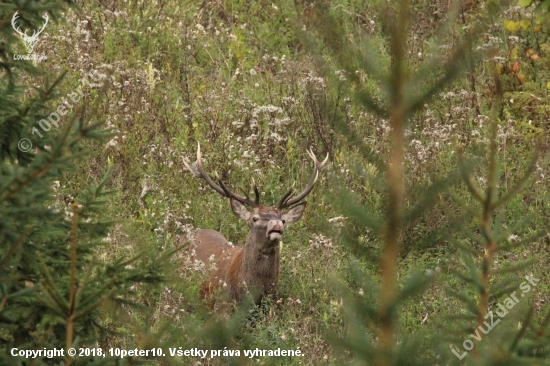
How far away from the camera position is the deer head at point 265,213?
829 centimetres

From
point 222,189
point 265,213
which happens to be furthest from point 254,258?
point 222,189

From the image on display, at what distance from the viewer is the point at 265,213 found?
27.9 ft

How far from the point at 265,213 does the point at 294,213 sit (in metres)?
0.41

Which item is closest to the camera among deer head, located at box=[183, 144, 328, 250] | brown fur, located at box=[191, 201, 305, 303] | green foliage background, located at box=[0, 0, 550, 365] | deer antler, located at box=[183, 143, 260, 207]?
green foliage background, located at box=[0, 0, 550, 365]

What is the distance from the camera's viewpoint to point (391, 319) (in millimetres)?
1766

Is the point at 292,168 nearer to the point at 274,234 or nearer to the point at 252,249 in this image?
the point at 252,249

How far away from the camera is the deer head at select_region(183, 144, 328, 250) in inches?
326

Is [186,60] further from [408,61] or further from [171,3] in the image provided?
[408,61]

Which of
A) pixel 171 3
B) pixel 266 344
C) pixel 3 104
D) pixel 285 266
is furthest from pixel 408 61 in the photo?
pixel 171 3

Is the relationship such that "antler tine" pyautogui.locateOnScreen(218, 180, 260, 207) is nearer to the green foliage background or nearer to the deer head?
the deer head

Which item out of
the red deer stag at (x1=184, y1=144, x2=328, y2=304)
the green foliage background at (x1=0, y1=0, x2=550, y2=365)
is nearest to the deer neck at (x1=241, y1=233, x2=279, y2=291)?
the red deer stag at (x1=184, y1=144, x2=328, y2=304)

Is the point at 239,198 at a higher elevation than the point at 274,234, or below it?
higher

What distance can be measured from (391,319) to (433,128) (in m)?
8.12

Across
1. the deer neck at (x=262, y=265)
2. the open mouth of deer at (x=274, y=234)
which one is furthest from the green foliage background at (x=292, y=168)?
the open mouth of deer at (x=274, y=234)
